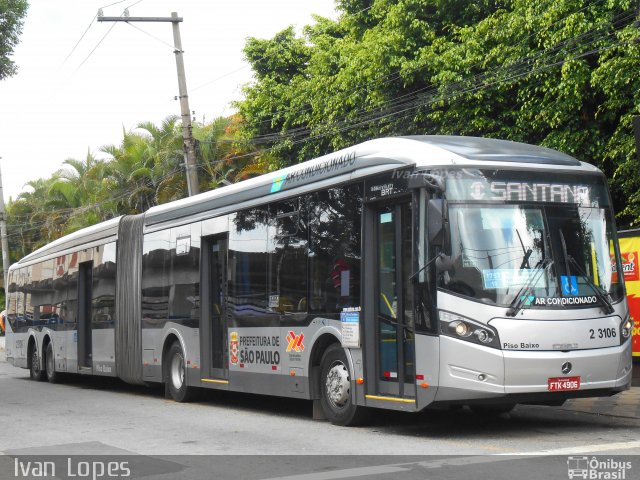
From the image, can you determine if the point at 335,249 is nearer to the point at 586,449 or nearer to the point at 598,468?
the point at 586,449

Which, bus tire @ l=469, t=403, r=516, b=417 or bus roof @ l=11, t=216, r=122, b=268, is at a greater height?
bus roof @ l=11, t=216, r=122, b=268

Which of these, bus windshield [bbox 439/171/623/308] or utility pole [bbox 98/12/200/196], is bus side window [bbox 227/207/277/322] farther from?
utility pole [bbox 98/12/200/196]

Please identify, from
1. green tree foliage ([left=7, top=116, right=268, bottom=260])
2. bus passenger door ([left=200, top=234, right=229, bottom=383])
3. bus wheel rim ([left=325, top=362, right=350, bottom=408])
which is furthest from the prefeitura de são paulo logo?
green tree foliage ([left=7, top=116, right=268, bottom=260])

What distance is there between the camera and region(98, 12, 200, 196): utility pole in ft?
79.3

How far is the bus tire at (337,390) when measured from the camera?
11633 mm

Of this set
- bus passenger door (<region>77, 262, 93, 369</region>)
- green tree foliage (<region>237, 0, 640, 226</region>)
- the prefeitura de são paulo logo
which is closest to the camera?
the prefeitura de são paulo logo

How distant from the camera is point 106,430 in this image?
12.5m

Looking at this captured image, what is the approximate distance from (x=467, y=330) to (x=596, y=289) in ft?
5.32

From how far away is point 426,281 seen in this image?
10.4 metres

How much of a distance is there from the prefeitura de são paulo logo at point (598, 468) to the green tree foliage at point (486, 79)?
36.8 ft

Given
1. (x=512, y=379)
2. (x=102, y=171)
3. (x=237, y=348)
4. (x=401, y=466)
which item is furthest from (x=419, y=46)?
(x=102, y=171)

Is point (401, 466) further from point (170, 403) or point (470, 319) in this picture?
point (170, 403)

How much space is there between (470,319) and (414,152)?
6.56 feet

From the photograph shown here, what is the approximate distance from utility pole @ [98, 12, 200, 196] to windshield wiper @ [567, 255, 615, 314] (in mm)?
14361
